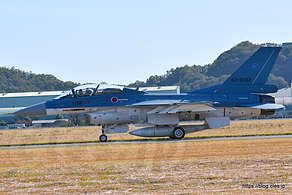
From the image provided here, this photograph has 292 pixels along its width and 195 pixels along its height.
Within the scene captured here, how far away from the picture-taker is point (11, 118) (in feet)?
230

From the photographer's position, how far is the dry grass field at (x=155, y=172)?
7.29 meters

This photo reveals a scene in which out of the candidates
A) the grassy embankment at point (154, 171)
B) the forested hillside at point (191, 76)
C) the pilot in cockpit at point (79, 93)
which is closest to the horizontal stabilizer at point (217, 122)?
the grassy embankment at point (154, 171)

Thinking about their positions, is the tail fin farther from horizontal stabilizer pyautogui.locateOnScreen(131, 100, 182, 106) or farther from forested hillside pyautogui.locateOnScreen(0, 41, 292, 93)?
forested hillside pyautogui.locateOnScreen(0, 41, 292, 93)

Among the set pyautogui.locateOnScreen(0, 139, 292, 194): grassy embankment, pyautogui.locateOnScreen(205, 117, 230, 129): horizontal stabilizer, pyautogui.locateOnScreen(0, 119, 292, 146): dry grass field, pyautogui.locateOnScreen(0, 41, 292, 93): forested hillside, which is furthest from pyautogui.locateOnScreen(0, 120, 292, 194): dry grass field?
pyautogui.locateOnScreen(0, 41, 292, 93): forested hillside

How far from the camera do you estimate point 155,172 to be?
880cm

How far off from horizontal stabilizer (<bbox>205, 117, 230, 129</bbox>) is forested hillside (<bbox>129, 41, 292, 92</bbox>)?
96449mm

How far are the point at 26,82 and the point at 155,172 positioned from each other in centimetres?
13146

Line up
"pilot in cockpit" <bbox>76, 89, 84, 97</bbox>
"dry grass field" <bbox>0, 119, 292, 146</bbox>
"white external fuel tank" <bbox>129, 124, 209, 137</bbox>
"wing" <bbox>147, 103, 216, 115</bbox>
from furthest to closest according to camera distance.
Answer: "dry grass field" <bbox>0, 119, 292, 146</bbox> → "pilot in cockpit" <bbox>76, 89, 84, 97</bbox> → "wing" <bbox>147, 103, 216, 115</bbox> → "white external fuel tank" <bbox>129, 124, 209, 137</bbox>

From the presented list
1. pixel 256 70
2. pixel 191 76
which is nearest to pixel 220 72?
pixel 191 76

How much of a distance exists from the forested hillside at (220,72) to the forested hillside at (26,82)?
91.4 ft

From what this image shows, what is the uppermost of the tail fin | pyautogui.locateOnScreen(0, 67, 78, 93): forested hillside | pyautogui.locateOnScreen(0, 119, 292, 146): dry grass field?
pyautogui.locateOnScreen(0, 67, 78, 93): forested hillside

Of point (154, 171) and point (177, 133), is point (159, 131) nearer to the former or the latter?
point (177, 133)

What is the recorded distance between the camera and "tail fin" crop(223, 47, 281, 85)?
19.3 metres

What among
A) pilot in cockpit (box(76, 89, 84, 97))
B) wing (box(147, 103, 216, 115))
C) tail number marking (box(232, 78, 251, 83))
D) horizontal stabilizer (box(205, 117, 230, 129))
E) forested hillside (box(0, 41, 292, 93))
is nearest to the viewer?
wing (box(147, 103, 216, 115))
